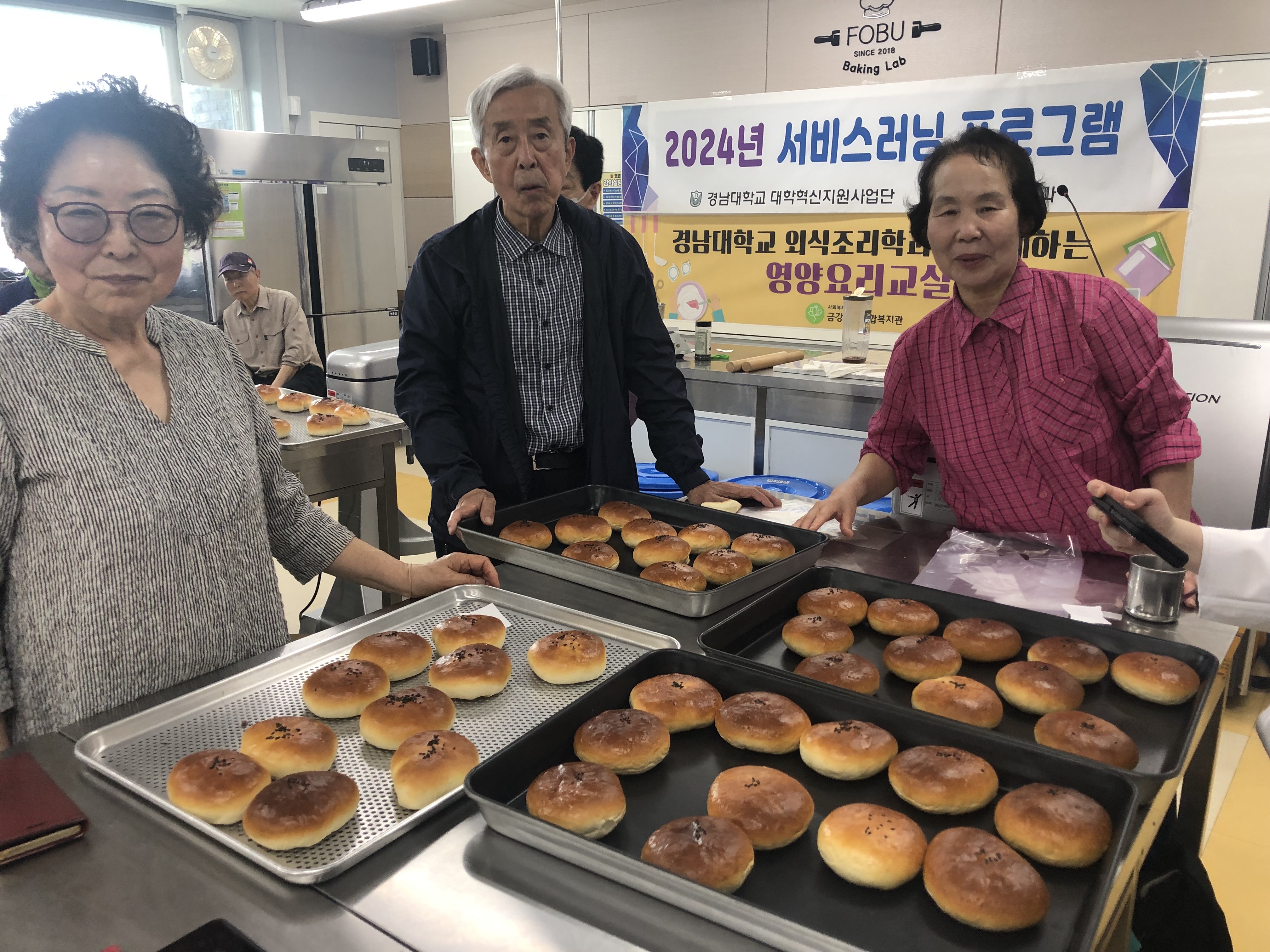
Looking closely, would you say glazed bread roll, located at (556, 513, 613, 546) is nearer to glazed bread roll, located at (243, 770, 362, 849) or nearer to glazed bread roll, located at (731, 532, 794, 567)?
glazed bread roll, located at (731, 532, 794, 567)

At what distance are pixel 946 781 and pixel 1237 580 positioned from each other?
0.82 metres

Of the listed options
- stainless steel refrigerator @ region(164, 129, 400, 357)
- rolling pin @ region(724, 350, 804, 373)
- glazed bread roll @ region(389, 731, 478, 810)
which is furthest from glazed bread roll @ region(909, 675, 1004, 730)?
stainless steel refrigerator @ region(164, 129, 400, 357)

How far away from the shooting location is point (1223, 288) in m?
4.36

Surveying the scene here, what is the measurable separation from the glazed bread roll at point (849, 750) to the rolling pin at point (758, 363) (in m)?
3.05

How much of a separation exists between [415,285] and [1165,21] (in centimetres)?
424

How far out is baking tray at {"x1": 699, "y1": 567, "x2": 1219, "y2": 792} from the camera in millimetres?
1150

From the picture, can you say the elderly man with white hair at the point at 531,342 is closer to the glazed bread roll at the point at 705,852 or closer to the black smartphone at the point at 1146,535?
the black smartphone at the point at 1146,535

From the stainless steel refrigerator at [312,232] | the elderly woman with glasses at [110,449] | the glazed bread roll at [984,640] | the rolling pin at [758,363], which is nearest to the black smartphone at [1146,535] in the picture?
the glazed bread roll at [984,640]

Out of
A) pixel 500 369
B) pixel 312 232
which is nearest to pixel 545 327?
pixel 500 369

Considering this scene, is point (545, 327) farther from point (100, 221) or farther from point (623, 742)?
point (623, 742)

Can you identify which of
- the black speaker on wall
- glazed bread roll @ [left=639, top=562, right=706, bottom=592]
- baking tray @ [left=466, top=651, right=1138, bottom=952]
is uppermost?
the black speaker on wall

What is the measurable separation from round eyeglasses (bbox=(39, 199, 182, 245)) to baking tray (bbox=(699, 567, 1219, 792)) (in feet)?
3.47

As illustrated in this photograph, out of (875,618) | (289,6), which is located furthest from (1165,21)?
(289,6)

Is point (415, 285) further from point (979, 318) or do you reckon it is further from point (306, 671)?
point (979, 318)
